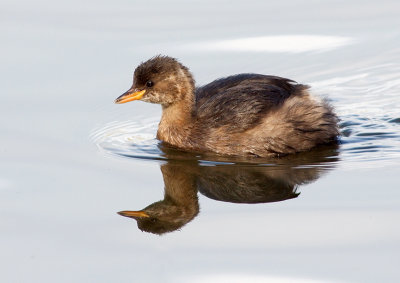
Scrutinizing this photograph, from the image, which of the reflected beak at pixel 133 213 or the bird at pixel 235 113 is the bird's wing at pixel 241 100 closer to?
A: the bird at pixel 235 113

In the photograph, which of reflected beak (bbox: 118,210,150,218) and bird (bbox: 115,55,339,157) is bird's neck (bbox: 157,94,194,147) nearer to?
bird (bbox: 115,55,339,157)

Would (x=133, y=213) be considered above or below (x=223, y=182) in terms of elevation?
below

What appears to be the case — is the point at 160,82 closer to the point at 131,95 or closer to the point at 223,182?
the point at 131,95

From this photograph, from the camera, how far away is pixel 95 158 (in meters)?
8.87

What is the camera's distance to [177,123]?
9508 mm

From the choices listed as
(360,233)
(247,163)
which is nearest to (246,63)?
(247,163)

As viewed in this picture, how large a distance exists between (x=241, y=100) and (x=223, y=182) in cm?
124

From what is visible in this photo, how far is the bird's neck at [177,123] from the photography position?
371 inches

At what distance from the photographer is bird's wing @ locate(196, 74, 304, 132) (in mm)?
9117

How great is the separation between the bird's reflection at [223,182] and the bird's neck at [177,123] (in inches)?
9.9

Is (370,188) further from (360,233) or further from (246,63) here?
(246,63)

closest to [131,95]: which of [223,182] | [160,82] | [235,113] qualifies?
[160,82]

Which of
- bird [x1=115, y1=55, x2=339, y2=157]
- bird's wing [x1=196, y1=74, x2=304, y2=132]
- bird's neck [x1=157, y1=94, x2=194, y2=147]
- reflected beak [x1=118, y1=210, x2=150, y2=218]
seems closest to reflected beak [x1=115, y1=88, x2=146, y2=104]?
bird [x1=115, y1=55, x2=339, y2=157]

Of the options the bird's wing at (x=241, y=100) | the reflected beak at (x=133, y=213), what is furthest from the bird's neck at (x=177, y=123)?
the reflected beak at (x=133, y=213)
